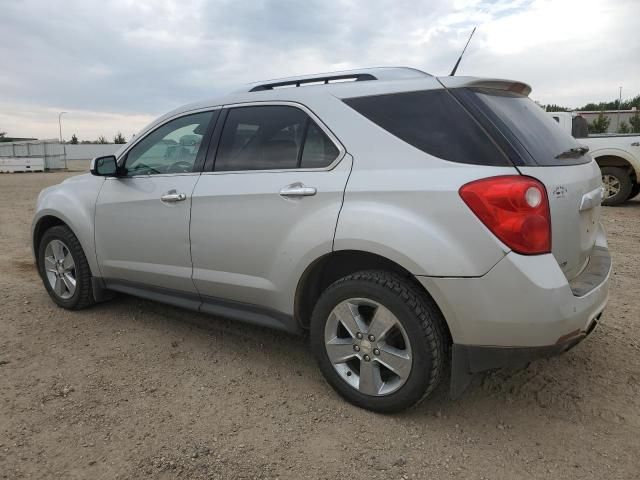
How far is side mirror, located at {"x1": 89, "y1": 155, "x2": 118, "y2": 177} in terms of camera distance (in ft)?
12.7

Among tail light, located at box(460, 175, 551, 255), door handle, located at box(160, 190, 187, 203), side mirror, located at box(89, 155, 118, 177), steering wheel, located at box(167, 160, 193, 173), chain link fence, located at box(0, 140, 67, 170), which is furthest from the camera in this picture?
chain link fence, located at box(0, 140, 67, 170)

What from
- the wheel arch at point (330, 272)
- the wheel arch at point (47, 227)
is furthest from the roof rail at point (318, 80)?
the wheel arch at point (47, 227)

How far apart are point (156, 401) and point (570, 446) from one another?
2.17 m

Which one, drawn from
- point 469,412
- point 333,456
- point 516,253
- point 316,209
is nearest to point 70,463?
point 333,456

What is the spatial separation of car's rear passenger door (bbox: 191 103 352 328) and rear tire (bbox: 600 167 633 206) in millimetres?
8942

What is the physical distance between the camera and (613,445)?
2.52 meters

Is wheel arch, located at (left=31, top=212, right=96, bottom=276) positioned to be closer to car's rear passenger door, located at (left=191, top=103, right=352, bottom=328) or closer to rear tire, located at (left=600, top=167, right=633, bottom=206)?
car's rear passenger door, located at (left=191, top=103, right=352, bottom=328)

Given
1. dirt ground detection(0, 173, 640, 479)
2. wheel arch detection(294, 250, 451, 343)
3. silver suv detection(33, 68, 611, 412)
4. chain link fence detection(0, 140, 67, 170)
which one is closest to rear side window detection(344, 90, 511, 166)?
silver suv detection(33, 68, 611, 412)

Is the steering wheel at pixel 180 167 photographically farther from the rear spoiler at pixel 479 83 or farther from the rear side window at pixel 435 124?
the rear spoiler at pixel 479 83

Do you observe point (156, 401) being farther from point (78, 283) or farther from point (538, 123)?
point (538, 123)

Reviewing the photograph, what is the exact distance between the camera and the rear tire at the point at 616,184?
10.0 meters

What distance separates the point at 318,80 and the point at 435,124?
94 cm

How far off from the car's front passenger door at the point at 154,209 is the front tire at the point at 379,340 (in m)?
1.14

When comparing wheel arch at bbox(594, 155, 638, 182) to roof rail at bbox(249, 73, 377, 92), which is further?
wheel arch at bbox(594, 155, 638, 182)
